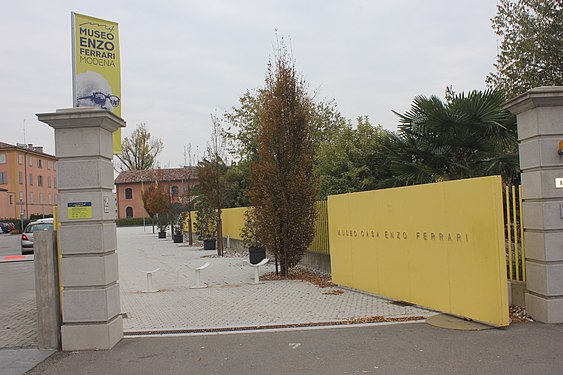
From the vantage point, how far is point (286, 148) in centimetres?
1430

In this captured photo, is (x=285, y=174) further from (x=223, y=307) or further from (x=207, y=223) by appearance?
(x=207, y=223)

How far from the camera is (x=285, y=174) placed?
14.3 m

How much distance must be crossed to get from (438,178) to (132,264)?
13.7m

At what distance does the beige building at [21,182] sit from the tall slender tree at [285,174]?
231ft

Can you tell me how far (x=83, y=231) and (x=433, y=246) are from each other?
16.9ft

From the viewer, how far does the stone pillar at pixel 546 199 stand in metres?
7.52

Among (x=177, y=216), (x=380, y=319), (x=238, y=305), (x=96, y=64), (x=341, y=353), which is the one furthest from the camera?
(x=177, y=216)

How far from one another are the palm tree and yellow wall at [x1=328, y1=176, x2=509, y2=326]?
1.62m

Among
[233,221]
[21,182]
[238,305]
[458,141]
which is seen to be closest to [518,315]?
[458,141]

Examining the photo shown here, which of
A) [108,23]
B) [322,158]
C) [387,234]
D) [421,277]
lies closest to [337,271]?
[387,234]

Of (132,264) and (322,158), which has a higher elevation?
(322,158)

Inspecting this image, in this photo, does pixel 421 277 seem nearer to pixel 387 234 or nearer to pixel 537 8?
pixel 387 234

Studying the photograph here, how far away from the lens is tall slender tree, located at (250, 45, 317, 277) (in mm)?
14227

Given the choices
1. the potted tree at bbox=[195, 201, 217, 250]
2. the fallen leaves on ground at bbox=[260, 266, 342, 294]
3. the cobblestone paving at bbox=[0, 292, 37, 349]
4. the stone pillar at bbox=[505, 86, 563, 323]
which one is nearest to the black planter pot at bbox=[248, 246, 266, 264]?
the fallen leaves on ground at bbox=[260, 266, 342, 294]
